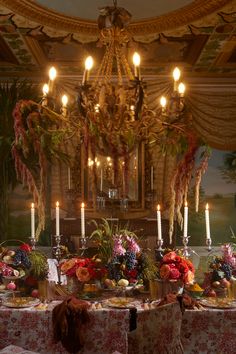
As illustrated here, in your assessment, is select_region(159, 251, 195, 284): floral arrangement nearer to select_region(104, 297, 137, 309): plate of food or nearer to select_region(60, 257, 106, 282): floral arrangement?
select_region(104, 297, 137, 309): plate of food

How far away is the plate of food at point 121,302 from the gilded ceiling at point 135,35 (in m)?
2.39

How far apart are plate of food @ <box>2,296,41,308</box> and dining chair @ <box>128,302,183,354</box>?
72 cm

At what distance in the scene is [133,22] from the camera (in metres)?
4.43

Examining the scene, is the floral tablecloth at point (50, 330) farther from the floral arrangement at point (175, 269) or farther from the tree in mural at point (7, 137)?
the tree in mural at point (7, 137)

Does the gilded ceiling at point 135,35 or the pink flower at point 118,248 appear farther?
the gilded ceiling at point 135,35

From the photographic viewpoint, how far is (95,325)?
2.75 metres

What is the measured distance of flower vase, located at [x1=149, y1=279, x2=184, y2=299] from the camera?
304cm

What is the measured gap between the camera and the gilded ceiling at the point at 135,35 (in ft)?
13.5

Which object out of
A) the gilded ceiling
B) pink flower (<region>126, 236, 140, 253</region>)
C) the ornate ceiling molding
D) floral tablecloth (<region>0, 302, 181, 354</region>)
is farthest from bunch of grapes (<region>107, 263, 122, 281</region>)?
the ornate ceiling molding

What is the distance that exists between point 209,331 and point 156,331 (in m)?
0.47

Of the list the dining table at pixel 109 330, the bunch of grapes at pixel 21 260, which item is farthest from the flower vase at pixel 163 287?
the bunch of grapes at pixel 21 260

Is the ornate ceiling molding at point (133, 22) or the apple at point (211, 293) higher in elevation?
the ornate ceiling molding at point (133, 22)

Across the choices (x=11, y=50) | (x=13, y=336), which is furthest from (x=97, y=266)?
(x=11, y=50)

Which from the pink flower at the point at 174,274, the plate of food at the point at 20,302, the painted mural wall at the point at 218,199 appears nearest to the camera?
the plate of food at the point at 20,302
